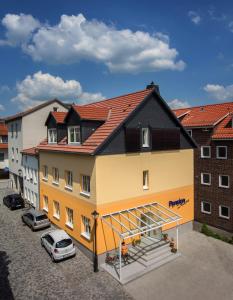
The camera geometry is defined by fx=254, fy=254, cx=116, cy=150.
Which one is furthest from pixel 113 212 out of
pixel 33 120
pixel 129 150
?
pixel 33 120

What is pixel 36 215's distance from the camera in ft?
77.7

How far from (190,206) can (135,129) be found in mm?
10632

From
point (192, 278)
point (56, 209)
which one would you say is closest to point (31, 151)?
point (56, 209)

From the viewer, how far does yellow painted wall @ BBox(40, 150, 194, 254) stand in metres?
17.8

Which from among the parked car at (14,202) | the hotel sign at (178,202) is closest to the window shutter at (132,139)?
the hotel sign at (178,202)

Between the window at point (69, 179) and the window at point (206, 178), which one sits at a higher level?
the window at point (69, 179)

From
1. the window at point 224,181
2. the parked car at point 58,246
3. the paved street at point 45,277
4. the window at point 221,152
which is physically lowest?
the paved street at point 45,277

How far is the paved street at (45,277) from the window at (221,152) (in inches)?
605

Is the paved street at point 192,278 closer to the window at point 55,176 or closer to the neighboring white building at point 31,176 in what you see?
the window at point 55,176

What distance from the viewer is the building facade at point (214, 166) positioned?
2420cm

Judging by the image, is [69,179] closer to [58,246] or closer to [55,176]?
[55,176]

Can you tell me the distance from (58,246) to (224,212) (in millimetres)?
16318

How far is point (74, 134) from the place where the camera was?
21000mm

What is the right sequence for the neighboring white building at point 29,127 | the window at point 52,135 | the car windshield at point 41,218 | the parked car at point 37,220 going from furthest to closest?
the neighboring white building at point 29,127 < the window at point 52,135 < the car windshield at point 41,218 < the parked car at point 37,220
